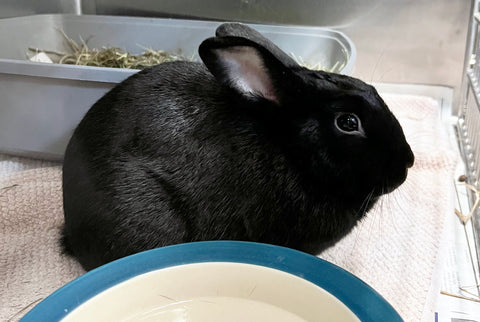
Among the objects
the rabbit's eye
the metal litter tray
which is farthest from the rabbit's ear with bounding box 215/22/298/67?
the metal litter tray

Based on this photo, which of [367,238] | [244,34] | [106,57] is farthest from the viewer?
[106,57]

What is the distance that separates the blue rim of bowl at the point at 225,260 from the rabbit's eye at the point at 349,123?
23 cm

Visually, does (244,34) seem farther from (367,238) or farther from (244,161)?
(367,238)

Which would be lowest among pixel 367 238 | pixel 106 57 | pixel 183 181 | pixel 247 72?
pixel 367 238

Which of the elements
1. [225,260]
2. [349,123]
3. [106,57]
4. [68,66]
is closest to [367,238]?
[349,123]

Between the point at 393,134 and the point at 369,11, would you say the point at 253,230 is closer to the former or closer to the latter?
the point at 393,134

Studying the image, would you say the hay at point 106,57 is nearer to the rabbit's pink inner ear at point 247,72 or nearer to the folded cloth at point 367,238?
the folded cloth at point 367,238

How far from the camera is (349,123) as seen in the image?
0.76 metres

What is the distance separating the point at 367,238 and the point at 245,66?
476 mm

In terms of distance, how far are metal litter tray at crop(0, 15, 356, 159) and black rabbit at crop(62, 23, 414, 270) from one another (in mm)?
326

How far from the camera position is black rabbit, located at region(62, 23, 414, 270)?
77 centimetres

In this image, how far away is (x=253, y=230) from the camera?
2.63ft

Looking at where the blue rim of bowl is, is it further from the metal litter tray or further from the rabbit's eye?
the metal litter tray

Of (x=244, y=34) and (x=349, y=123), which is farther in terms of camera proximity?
(x=244, y=34)
